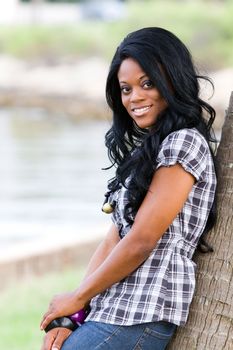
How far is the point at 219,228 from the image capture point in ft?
10.5

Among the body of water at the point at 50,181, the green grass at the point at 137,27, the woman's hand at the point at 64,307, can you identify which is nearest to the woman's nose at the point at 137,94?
the woman's hand at the point at 64,307

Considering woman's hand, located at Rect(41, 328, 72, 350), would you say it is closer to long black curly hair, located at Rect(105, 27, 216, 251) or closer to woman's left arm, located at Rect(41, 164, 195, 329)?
woman's left arm, located at Rect(41, 164, 195, 329)

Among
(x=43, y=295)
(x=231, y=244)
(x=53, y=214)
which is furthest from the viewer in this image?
(x=53, y=214)

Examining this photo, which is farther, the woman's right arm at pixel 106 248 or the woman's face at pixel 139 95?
the woman's right arm at pixel 106 248

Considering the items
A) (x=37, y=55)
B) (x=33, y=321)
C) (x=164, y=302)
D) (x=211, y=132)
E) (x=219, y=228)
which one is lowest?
(x=33, y=321)

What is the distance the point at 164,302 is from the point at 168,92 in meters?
0.63

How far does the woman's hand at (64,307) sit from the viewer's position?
3107 millimetres

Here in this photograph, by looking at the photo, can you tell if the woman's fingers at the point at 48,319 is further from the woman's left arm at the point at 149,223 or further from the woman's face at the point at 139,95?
the woman's face at the point at 139,95

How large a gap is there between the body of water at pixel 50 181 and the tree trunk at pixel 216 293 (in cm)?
525

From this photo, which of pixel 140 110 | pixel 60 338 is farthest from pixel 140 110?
pixel 60 338

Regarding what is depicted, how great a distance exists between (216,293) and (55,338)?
51cm

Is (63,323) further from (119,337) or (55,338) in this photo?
(119,337)

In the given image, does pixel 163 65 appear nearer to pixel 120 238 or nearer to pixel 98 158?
pixel 120 238

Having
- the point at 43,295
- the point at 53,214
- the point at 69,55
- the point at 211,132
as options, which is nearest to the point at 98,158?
the point at 53,214
